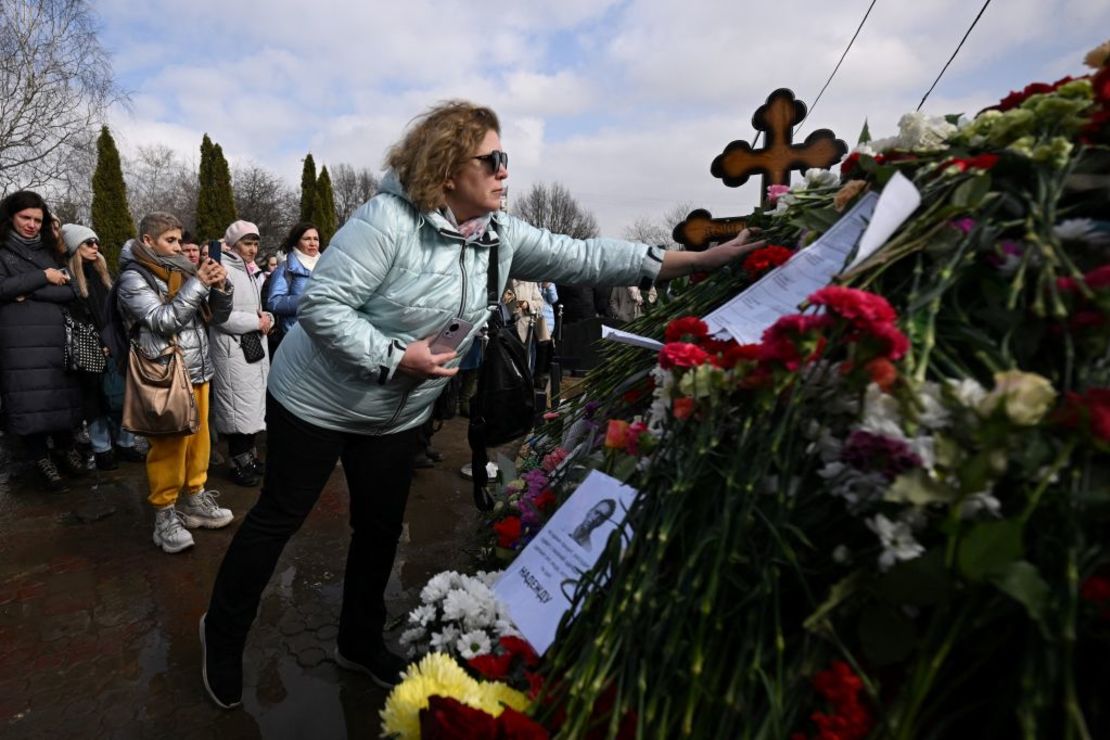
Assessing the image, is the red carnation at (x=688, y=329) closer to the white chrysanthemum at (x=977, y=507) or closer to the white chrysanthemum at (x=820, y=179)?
the white chrysanthemum at (x=977, y=507)

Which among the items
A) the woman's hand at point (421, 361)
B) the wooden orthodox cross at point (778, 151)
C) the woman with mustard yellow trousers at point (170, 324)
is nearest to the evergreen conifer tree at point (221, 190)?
the woman with mustard yellow trousers at point (170, 324)

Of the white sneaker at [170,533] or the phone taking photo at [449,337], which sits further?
the white sneaker at [170,533]

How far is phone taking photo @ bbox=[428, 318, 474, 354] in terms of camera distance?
1.98 meters

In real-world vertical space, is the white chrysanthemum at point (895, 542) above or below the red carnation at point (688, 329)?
below

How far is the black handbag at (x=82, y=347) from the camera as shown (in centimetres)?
434

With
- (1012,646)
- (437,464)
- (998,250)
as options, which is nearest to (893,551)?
(1012,646)

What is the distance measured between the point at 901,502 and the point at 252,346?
4.39m

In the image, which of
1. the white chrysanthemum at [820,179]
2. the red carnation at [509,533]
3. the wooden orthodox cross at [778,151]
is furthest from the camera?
the wooden orthodox cross at [778,151]

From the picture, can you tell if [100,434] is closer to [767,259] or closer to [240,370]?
[240,370]

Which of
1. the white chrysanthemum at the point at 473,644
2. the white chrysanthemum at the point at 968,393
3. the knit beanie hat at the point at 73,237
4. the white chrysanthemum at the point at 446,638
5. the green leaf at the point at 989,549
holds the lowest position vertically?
the white chrysanthemum at the point at 446,638

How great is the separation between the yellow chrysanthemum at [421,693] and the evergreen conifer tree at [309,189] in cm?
3051

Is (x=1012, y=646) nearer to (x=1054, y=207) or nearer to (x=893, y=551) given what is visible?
(x=893, y=551)

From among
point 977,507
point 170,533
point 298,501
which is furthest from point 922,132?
point 170,533

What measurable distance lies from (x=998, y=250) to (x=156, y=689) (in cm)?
276
